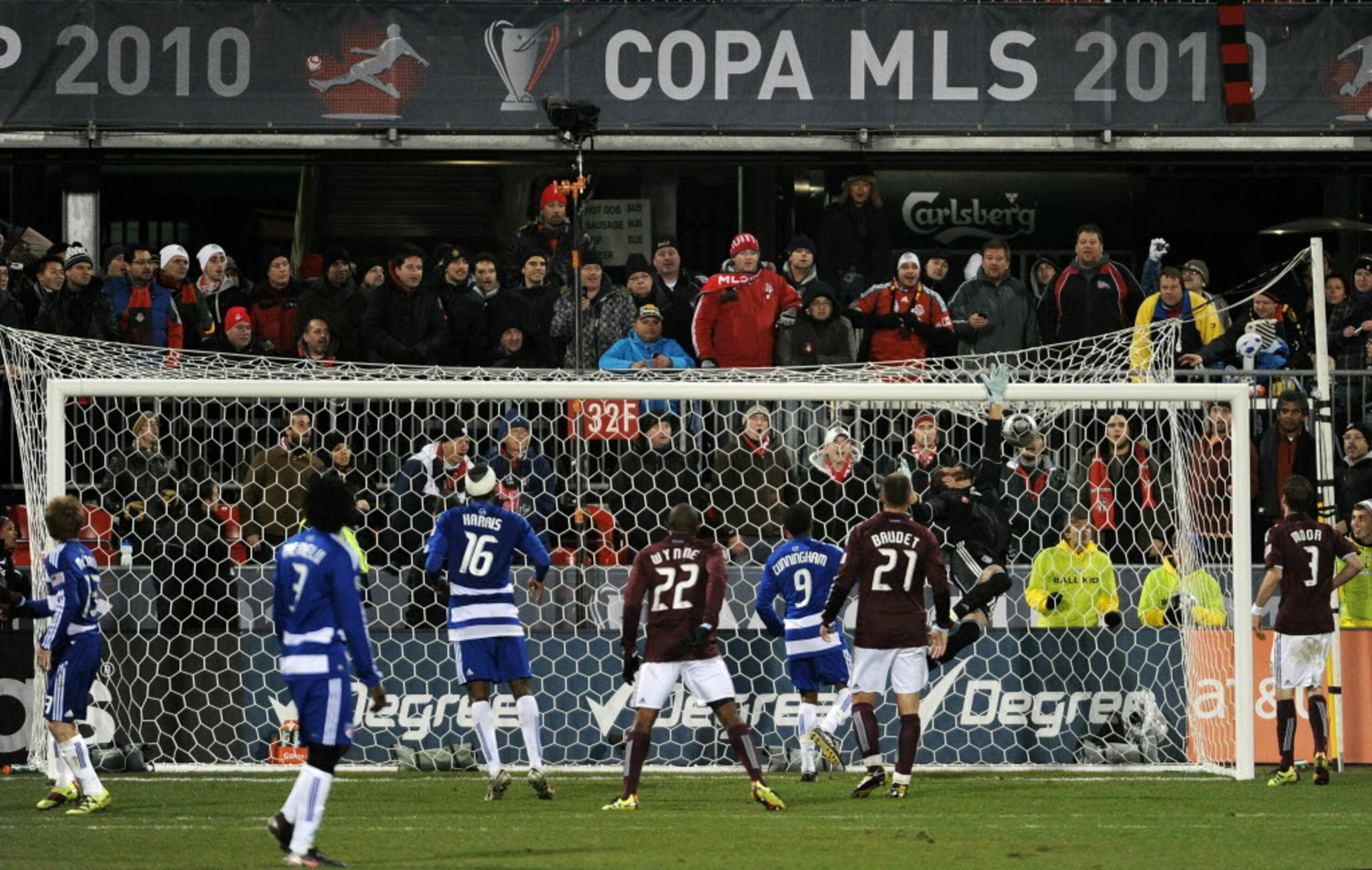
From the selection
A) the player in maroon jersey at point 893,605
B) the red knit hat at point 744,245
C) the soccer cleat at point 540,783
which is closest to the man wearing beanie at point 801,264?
the red knit hat at point 744,245

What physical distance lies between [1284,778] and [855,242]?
21.9 feet

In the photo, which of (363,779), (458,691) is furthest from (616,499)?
(363,779)

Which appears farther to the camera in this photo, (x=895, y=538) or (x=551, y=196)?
(x=551, y=196)

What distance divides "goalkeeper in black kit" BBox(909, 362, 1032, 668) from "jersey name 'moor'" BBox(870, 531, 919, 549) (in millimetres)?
2011

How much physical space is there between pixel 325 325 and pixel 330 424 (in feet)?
3.56

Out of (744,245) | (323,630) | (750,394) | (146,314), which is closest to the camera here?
(323,630)

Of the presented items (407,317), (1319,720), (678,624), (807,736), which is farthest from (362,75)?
(1319,720)

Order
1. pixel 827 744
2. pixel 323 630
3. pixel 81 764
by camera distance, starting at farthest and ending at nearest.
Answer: pixel 827 744 < pixel 81 764 < pixel 323 630

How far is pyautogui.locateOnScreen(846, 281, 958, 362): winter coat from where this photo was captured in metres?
16.7

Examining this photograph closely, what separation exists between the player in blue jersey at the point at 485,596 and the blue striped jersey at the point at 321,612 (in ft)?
9.62

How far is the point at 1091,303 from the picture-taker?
55.4 ft

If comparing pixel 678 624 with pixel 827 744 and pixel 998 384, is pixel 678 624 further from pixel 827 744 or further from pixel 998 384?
pixel 998 384

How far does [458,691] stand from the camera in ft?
46.5

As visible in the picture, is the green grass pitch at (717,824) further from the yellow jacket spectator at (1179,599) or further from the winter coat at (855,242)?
the winter coat at (855,242)
